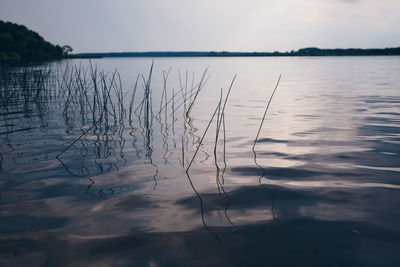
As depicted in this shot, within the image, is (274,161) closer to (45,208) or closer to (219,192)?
(219,192)

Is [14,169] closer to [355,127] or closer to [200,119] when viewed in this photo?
[200,119]

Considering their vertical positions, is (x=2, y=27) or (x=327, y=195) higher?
(x=2, y=27)

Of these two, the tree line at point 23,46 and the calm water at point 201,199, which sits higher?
the tree line at point 23,46

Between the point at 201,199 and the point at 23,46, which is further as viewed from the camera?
the point at 23,46

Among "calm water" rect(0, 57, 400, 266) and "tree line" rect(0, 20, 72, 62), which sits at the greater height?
"tree line" rect(0, 20, 72, 62)

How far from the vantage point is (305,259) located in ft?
6.69

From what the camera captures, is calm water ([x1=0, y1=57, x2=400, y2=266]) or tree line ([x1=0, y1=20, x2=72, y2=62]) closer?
calm water ([x1=0, y1=57, x2=400, y2=266])

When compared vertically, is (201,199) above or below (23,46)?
below

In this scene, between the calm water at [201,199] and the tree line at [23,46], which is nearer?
the calm water at [201,199]

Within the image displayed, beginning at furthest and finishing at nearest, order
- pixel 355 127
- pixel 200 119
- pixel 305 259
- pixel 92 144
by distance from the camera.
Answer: pixel 200 119 → pixel 355 127 → pixel 92 144 → pixel 305 259

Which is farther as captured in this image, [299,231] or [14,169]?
[14,169]

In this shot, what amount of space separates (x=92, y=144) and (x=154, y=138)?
1.09 meters

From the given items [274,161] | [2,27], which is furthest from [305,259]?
[2,27]

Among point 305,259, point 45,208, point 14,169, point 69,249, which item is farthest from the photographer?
point 14,169
